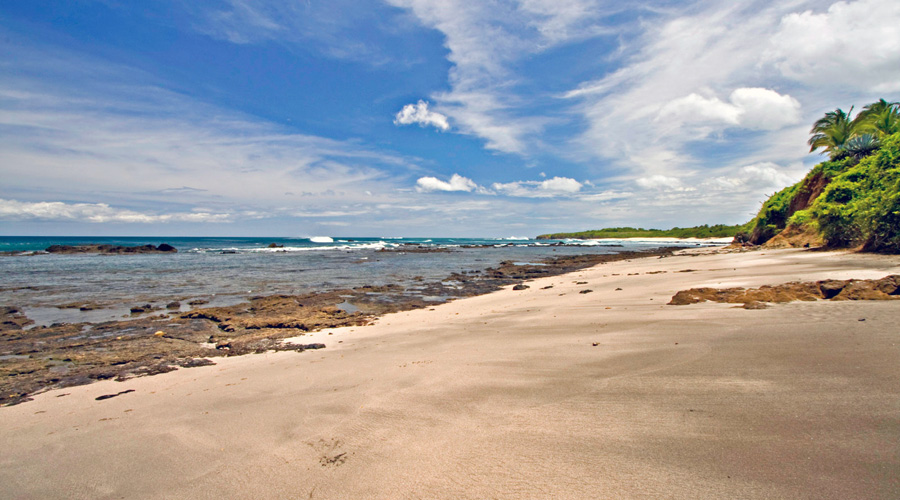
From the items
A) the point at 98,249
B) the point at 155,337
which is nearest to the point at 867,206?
the point at 155,337

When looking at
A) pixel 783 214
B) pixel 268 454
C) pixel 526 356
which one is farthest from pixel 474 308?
pixel 783 214

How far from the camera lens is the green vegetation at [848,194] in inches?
460

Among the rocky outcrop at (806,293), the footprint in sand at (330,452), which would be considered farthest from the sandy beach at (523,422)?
the rocky outcrop at (806,293)

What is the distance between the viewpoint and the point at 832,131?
26719mm

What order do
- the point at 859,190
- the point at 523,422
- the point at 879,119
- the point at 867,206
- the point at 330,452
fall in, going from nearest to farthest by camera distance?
1. the point at 330,452
2. the point at 523,422
3. the point at 867,206
4. the point at 859,190
5. the point at 879,119

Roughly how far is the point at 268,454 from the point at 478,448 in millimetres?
1689

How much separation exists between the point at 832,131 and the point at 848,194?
18070mm

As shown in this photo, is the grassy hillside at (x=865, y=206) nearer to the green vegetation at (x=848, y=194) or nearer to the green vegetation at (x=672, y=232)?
the green vegetation at (x=848, y=194)

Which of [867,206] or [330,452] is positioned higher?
[867,206]

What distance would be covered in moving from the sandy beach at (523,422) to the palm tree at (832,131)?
30.9m

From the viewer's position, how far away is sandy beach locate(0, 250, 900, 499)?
7.25 feet

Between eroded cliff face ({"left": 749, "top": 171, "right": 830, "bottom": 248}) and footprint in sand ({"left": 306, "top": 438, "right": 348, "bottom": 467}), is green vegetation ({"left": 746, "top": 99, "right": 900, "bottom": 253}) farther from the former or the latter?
footprint in sand ({"left": 306, "top": 438, "right": 348, "bottom": 467})

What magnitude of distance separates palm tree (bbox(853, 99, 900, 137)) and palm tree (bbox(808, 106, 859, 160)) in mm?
545

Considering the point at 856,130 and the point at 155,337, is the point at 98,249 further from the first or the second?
the point at 856,130
